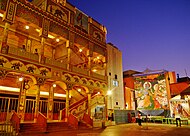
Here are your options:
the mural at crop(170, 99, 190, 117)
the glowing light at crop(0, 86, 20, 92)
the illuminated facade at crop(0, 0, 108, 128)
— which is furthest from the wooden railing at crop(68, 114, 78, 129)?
the mural at crop(170, 99, 190, 117)

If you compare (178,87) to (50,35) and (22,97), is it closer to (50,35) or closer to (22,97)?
(50,35)

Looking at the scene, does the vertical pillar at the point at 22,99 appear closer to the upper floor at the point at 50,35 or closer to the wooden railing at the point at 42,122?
the wooden railing at the point at 42,122

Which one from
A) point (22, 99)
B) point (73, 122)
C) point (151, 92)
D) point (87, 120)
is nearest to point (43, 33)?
point (22, 99)

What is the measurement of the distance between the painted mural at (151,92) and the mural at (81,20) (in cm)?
1869

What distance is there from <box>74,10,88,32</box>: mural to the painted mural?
61.3ft

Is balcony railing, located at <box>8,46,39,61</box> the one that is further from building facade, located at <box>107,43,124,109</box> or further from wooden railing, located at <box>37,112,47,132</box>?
building facade, located at <box>107,43,124,109</box>

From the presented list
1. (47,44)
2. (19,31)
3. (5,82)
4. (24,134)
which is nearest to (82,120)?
(24,134)

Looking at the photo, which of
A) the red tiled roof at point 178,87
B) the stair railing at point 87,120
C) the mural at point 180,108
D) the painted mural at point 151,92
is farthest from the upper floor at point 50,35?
the red tiled roof at point 178,87

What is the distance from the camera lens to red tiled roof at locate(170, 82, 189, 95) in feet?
97.2

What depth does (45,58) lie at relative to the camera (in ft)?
44.5

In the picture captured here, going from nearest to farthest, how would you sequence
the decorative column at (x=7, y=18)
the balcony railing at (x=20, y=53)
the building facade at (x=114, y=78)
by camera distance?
the decorative column at (x=7, y=18)
the balcony railing at (x=20, y=53)
the building facade at (x=114, y=78)

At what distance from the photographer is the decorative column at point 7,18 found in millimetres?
11144

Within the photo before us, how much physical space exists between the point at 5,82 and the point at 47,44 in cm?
658

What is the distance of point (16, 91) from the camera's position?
14258 millimetres
